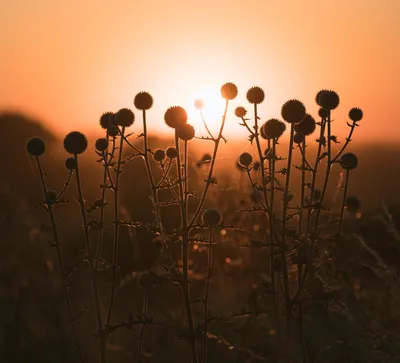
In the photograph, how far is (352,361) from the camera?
560 cm

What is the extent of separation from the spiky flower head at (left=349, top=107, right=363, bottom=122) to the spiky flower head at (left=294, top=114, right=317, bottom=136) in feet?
2.24

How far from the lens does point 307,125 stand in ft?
17.0

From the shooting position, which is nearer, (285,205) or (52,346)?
(285,205)

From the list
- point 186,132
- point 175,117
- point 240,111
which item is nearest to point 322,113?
point 240,111

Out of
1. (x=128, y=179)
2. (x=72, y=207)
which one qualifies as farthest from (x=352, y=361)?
(x=72, y=207)

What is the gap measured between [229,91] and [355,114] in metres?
1.35

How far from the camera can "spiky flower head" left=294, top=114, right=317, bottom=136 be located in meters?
5.16

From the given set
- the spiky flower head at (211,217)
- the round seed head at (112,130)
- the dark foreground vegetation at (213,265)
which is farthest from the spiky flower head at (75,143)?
the spiky flower head at (211,217)

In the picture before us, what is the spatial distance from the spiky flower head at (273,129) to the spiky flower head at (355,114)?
112cm

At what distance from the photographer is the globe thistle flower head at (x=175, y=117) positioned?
478 cm

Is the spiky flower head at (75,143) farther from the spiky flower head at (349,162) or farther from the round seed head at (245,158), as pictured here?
the spiky flower head at (349,162)

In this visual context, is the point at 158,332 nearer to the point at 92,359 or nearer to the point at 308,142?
the point at 92,359

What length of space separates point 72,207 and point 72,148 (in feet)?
49.9

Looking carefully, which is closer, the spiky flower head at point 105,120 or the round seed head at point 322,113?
the round seed head at point 322,113
